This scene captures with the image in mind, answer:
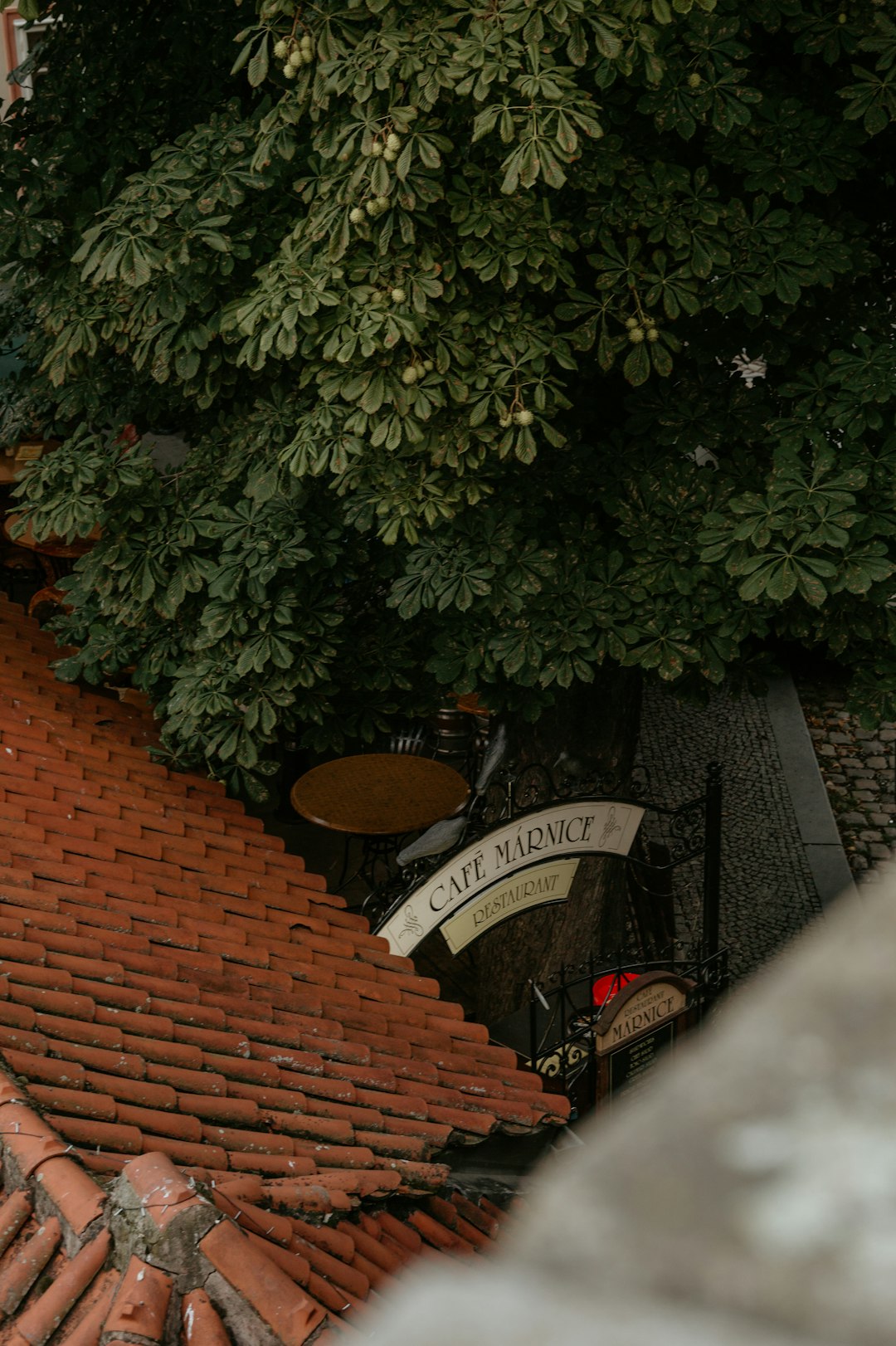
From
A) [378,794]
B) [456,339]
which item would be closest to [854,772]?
[378,794]

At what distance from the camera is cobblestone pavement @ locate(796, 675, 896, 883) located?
13.6m

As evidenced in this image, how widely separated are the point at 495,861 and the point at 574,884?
2.75 m

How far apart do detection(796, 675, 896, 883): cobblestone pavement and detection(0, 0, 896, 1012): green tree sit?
21.0ft

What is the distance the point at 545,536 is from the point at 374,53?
2.76m

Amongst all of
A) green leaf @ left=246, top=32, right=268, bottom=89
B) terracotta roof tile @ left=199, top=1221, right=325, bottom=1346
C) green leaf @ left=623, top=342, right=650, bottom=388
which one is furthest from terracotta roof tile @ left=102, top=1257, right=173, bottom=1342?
green leaf @ left=246, top=32, right=268, bottom=89

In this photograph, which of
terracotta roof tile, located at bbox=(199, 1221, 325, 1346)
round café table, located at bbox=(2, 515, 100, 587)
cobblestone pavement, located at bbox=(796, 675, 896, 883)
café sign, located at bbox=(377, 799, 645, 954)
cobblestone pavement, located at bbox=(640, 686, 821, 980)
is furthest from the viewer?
cobblestone pavement, located at bbox=(796, 675, 896, 883)

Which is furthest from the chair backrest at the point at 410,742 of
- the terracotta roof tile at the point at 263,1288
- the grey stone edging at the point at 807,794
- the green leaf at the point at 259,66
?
the terracotta roof tile at the point at 263,1288

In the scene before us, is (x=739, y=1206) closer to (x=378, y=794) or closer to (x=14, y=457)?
(x=378, y=794)

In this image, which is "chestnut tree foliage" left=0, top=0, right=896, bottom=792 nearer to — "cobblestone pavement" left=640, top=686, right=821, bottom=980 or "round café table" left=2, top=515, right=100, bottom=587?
"round café table" left=2, top=515, right=100, bottom=587

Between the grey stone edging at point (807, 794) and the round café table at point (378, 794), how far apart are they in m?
4.40

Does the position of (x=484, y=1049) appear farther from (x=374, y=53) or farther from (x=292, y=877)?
(x=374, y=53)

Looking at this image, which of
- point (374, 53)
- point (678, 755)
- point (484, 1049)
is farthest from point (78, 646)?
point (678, 755)

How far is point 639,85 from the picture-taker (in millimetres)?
6105

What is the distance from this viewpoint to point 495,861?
7176 mm
